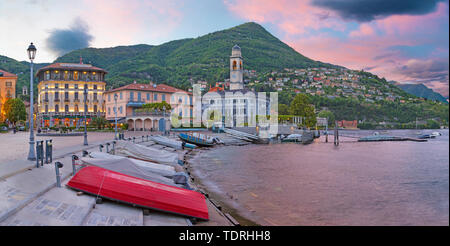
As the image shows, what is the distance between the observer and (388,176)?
2259 centimetres

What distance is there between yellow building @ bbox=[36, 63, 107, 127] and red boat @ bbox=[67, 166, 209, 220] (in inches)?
2485

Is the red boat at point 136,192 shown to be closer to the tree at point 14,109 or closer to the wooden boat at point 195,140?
the wooden boat at point 195,140

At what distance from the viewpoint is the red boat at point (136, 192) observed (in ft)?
28.4

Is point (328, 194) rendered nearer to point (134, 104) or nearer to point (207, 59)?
point (134, 104)

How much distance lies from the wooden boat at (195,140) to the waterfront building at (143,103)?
1711 cm

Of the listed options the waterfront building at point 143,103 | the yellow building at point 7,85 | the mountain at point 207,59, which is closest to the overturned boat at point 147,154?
the waterfront building at point 143,103

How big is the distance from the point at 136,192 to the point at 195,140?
108ft

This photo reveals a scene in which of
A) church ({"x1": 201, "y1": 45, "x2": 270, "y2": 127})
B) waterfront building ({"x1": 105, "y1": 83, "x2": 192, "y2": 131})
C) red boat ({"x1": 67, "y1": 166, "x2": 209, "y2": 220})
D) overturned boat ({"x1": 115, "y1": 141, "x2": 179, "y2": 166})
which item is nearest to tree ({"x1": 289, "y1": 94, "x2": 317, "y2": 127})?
church ({"x1": 201, "y1": 45, "x2": 270, "y2": 127})

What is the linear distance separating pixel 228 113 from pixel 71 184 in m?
69.2

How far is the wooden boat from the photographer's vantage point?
4075 centimetres

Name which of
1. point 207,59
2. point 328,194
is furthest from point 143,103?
point 207,59

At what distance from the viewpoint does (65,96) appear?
223 ft

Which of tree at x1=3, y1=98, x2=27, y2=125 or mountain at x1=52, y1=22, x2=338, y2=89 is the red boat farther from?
mountain at x1=52, y1=22, x2=338, y2=89
